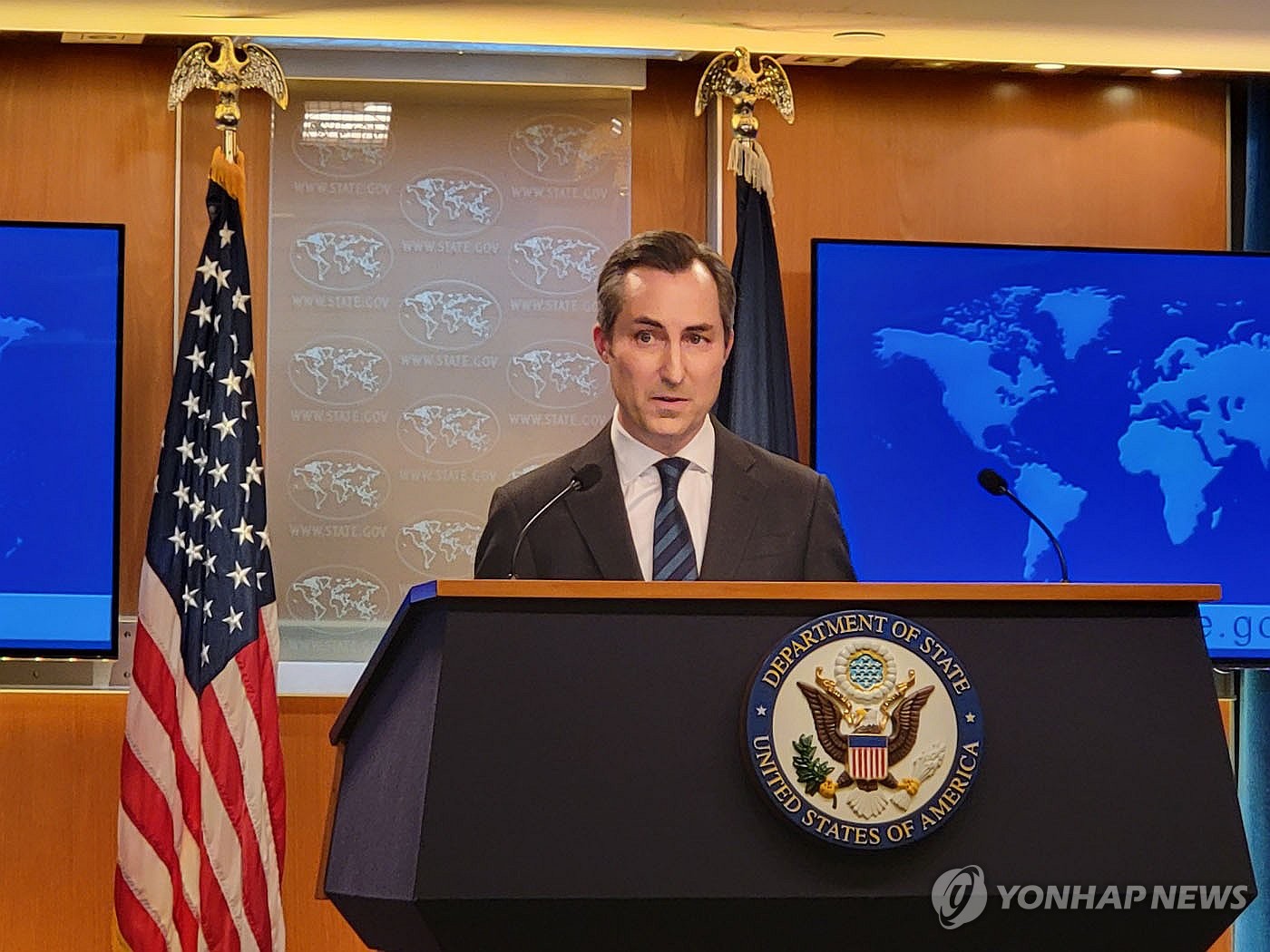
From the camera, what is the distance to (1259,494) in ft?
16.7

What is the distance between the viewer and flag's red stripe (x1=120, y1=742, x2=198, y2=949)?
4.19 metres

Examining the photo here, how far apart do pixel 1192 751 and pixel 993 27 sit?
11.5 ft

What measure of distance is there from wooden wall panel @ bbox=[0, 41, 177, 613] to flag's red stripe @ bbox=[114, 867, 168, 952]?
1.24 metres

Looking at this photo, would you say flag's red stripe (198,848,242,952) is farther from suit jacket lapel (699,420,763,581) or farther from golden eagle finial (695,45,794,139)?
golden eagle finial (695,45,794,139)

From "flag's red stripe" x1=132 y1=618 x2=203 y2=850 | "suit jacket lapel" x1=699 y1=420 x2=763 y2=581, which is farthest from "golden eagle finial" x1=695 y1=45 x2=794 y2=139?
"flag's red stripe" x1=132 y1=618 x2=203 y2=850

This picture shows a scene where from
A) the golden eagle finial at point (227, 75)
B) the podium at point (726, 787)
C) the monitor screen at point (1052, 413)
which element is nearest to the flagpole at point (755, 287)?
the monitor screen at point (1052, 413)

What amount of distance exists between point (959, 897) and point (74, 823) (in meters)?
3.57

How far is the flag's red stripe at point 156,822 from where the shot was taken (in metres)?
4.19

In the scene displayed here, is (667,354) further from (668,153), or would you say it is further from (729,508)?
(668,153)

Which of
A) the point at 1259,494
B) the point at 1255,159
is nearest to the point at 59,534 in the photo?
the point at 1259,494

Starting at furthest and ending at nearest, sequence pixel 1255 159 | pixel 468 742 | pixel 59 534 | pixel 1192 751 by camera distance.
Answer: pixel 1255 159, pixel 59 534, pixel 1192 751, pixel 468 742

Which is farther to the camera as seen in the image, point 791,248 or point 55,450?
point 791,248

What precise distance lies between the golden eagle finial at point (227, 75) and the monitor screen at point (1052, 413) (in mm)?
1668

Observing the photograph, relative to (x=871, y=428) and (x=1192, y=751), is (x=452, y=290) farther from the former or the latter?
(x=1192, y=751)
